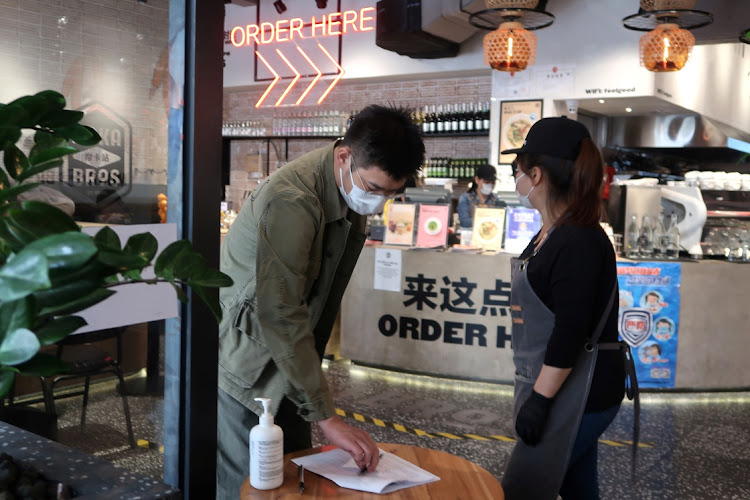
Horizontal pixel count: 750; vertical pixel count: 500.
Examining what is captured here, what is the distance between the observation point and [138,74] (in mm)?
1458

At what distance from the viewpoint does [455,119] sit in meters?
9.27

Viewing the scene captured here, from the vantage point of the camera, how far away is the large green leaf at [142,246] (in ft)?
2.42

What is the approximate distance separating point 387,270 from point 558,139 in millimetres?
3603

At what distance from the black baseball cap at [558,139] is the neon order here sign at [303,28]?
771cm

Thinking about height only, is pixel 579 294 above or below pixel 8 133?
below

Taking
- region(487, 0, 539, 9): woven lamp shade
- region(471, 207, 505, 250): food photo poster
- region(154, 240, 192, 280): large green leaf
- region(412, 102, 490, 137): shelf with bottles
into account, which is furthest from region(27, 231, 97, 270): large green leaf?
region(412, 102, 490, 137): shelf with bottles

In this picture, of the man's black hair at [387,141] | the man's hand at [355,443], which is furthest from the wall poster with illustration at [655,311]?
the man's hand at [355,443]

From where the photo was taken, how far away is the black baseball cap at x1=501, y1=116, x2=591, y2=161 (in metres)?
2.14

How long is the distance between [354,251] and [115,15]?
3.25ft

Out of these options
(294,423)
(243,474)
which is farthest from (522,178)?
(243,474)

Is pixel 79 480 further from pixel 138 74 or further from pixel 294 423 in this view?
→ pixel 294 423

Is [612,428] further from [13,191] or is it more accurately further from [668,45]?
[13,191]

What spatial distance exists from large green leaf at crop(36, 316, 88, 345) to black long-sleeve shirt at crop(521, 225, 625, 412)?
1.51 metres

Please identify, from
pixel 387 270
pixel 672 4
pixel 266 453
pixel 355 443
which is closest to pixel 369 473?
pixel 355 443
